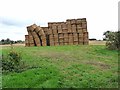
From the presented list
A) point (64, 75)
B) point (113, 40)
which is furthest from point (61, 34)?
point (64, 75)

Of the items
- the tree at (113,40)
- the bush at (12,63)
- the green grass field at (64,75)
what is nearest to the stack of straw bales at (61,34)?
the tree at (113,40)

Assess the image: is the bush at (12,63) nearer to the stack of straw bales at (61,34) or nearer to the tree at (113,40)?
the tree at (113,40)

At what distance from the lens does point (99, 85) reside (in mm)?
11766

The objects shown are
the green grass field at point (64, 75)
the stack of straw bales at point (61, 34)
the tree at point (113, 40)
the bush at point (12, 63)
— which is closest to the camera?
the green grass field at point (64, 75)

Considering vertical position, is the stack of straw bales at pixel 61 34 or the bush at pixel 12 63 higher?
the stack of straw bales at pixel 61 34

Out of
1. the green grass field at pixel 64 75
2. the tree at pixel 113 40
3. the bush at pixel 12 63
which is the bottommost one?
the green grass field at pixel 64 75

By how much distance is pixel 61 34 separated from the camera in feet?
96.9

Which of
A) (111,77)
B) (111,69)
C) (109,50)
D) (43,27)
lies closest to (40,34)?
(43,27)

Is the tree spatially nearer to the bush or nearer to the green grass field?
the green grass field

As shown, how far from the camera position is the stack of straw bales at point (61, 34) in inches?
1152

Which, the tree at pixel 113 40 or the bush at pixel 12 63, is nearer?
the bush at pixel 12 63

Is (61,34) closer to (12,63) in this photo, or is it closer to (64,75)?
(12,63)

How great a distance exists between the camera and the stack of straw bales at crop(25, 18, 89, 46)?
2925 cm

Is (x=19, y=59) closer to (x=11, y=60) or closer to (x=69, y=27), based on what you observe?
(x=11, y=60)
